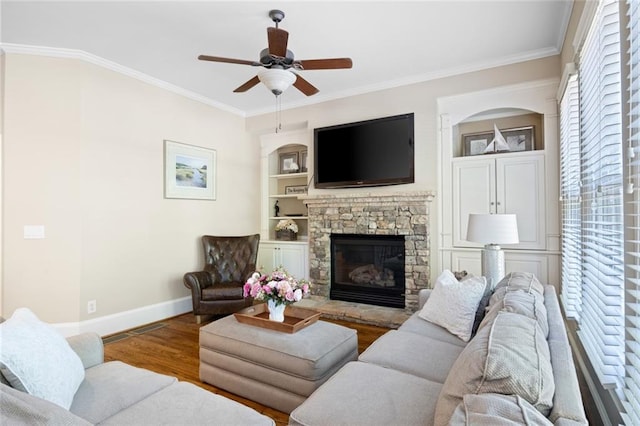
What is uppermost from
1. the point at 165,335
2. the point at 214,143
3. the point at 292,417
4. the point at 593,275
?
the point at 214,143

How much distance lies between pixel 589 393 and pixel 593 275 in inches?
29.8

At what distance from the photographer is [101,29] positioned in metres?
3.04

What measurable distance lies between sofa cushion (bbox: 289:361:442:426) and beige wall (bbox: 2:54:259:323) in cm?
317

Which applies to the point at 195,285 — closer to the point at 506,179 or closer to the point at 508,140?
the point at 506,179

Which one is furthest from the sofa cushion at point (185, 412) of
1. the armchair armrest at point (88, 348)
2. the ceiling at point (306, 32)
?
the ceiling at point (306, 32)

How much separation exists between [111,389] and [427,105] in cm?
400

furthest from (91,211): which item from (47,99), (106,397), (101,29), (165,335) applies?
(106,397)

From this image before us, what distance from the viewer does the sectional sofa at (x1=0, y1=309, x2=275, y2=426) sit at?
4.22 feet

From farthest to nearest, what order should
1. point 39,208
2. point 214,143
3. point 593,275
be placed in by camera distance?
point 214,143, point 39,208, point 593,275

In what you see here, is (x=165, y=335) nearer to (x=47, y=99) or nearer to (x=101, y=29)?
(x=47, y=99)

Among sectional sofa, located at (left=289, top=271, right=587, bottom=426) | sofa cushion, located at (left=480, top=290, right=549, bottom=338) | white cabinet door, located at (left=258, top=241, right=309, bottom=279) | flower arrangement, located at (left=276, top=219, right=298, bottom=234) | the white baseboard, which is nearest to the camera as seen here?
sectional sofa, located at (left=289, top=271, right=587, bottom=426)

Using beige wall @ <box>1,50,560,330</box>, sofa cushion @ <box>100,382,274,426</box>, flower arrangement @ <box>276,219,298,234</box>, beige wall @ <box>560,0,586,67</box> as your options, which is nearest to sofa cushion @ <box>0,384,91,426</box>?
sofa cushion @ <box>100,382,274,426</box>

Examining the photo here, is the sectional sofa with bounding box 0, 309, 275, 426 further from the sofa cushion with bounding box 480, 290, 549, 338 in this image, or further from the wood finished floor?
the sofa cushion with bounding box 480, 290, 549, 338

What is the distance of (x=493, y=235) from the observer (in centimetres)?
271
